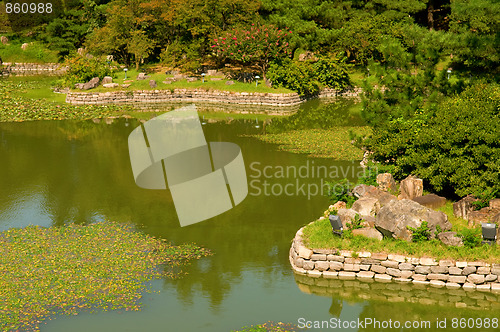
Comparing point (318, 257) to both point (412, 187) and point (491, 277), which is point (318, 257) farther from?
point (491, 277)

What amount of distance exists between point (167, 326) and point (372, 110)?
43.8 feet

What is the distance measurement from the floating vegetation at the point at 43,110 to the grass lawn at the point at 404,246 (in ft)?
81.9

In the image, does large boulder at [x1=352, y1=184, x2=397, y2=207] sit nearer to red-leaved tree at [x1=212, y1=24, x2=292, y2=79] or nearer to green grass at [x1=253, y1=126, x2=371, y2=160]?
green grass at [x1=253, y1=126, x2=371, y2=160]

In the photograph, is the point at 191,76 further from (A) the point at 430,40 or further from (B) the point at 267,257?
(B) the point at 267,257

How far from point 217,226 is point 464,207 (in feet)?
27.4

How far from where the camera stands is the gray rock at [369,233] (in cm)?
2011

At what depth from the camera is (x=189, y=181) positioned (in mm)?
28266

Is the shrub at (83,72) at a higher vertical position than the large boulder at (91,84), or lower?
higher

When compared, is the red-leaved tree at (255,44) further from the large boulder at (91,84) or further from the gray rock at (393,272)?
the gray rock at (393,272)

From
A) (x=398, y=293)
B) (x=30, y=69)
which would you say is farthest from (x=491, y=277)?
(x=30, y=69)

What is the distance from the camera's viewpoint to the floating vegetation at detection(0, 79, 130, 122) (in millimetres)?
41219

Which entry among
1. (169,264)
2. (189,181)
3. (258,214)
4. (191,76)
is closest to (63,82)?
(191,76)

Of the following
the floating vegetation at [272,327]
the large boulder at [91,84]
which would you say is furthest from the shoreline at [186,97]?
the floating vegetation at [272,327]

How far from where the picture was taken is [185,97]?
4734 centimetres
